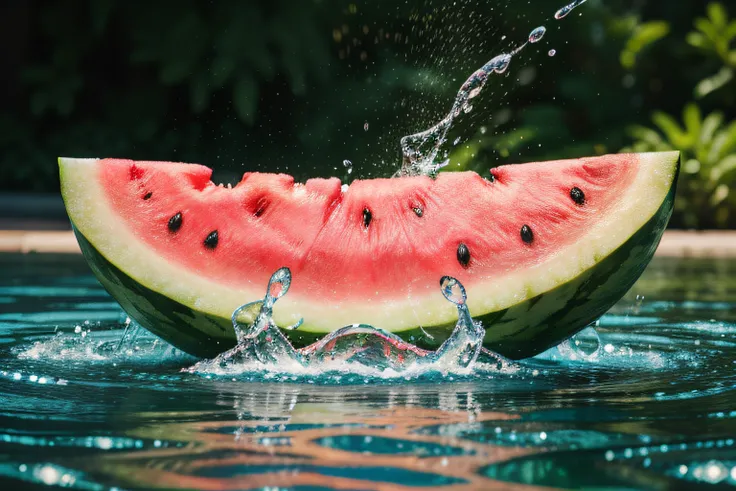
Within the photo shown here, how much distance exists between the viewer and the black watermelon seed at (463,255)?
372 cm

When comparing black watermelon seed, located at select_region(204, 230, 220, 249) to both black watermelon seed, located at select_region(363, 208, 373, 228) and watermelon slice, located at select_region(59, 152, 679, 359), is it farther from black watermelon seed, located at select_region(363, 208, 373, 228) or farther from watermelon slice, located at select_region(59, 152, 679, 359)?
black watermelon seed, located at select_region(363, 208, 373, 228)

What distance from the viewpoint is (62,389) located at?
3.35 m

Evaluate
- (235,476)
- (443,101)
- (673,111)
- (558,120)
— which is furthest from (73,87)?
(235,476)

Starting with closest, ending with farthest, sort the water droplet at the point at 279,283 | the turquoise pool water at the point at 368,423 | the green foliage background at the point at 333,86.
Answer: the turquoise pool water at the point at 368,423 < the water droplet at the point at 279,283 < the green foliage background at the point at 333,86

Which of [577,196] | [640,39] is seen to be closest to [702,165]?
[640,39]

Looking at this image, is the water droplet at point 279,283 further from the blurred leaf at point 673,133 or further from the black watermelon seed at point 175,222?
the blurred leaf at point 673,133

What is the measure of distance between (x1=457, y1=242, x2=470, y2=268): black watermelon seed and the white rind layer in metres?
0.14

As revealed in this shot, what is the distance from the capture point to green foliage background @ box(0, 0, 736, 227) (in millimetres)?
15117

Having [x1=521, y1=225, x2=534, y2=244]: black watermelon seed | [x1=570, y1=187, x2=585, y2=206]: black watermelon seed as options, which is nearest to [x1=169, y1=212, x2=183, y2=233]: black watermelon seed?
[x1=521, y1=225, x2=534, y2=244]: black watermelon seed

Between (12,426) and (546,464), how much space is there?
4.01 ft

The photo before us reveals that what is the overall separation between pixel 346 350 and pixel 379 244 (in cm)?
39

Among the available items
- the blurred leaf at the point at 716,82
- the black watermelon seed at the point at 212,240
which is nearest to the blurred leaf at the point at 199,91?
the blurred leaf at the point at 716,82

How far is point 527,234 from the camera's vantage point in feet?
12.3

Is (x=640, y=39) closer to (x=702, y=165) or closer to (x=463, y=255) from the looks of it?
(x=702, y=165)
